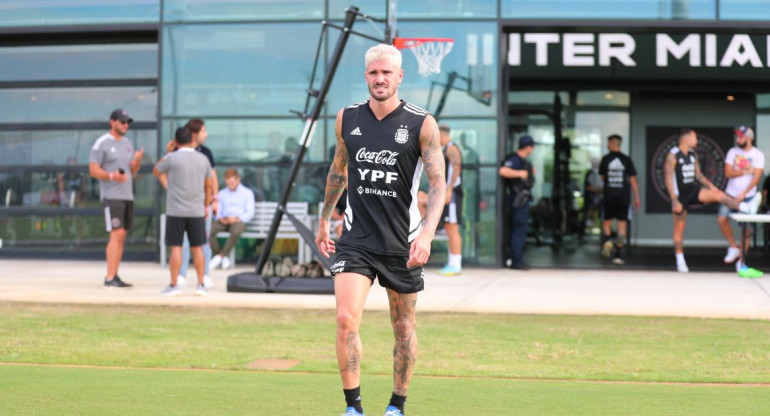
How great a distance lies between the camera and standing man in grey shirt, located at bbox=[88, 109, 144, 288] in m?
12.3

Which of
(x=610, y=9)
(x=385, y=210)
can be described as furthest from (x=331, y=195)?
(x=610, y=9)

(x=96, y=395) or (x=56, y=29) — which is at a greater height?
(x=56, y=29)

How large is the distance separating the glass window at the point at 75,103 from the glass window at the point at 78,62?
22 cm

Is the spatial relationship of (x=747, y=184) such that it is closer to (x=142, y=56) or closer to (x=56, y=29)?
(x=142, y=56)

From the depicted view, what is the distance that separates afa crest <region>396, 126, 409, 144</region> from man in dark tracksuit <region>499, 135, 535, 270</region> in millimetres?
10244

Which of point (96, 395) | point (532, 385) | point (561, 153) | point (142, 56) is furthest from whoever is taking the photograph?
point (561, 153)

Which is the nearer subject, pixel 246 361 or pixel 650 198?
pixel 246 361

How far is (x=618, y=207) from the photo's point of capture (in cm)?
1802

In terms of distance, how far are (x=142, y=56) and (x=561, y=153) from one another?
799 cm

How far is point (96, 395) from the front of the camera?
20.5ft

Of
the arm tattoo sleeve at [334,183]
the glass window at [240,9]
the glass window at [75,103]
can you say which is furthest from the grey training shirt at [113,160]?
the arm tattoo sleeve at [334,183]

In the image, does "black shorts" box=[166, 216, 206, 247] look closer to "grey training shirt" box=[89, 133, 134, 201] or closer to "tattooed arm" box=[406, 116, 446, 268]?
"grey training shirt" box=[89, 133, 134, 201]

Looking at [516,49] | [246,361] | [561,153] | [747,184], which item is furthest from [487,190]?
[246,361]

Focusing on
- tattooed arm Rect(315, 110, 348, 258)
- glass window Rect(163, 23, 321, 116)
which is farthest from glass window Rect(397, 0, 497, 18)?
tattooed arm Rect(315, 110, 348, 258)
